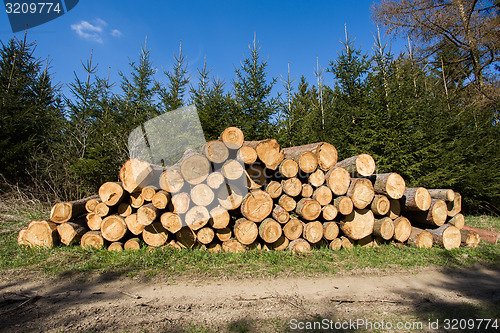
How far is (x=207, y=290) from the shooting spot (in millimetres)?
3207

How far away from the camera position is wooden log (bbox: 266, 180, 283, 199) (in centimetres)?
464

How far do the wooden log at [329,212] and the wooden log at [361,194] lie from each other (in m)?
0.38

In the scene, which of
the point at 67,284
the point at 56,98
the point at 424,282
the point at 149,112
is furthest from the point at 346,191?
the point at 56,98

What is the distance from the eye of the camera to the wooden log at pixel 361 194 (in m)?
4.64

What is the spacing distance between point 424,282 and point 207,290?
296 cm

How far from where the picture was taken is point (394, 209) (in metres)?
5.13

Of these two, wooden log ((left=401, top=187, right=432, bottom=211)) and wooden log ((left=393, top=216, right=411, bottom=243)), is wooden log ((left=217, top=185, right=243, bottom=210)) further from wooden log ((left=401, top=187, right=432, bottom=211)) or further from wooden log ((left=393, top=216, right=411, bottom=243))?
wooden log ((left=401, top=187, right=432, bottom=211))

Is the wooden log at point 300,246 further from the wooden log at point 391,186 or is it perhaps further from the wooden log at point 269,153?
the wooden log at point 391,186

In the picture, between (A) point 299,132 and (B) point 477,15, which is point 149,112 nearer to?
(A) point 299,132

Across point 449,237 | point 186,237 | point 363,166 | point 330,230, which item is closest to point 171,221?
point 186,237

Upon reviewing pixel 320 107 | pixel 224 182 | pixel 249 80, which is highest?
pixel 249 80

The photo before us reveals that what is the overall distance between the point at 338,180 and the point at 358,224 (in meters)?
0.90

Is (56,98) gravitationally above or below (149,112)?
above
